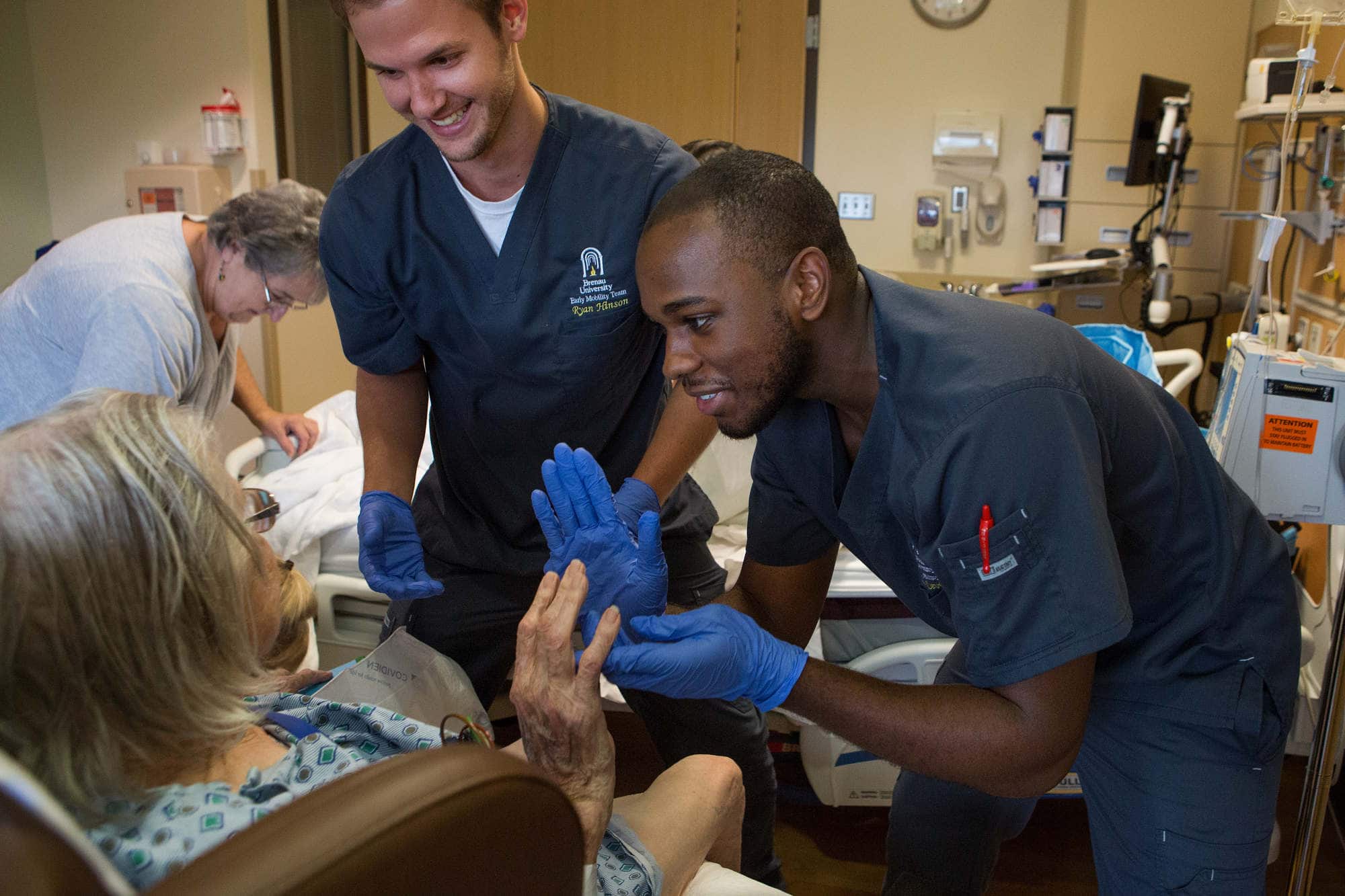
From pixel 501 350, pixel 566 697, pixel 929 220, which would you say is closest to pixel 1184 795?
pixel 566 697

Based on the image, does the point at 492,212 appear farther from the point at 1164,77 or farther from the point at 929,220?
the point at 1164,77

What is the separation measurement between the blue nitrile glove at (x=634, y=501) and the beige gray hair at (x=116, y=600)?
0.62 meters

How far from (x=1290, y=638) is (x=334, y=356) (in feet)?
12.4

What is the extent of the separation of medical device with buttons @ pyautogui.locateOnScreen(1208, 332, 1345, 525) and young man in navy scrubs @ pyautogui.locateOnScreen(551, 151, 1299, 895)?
20.9 inches

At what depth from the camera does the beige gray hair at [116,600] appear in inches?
30.8

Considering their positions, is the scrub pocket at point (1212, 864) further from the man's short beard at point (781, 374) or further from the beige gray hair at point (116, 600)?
the beige gray hair at point (116, 600)

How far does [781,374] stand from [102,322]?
1331 mm

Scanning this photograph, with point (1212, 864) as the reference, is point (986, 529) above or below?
above

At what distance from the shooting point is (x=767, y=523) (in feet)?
4.93

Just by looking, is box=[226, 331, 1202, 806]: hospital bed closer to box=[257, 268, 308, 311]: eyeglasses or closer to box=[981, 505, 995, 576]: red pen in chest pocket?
box=[257, 268, 308, 311]: eyeglasses

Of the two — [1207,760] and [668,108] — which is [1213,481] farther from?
[668,108]

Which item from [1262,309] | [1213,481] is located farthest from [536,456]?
[1262,309]

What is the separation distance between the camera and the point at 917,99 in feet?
16.4

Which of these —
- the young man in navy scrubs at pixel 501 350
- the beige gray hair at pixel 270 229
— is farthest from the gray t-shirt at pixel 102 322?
the young man in navy scrubs at pixel 501 350
